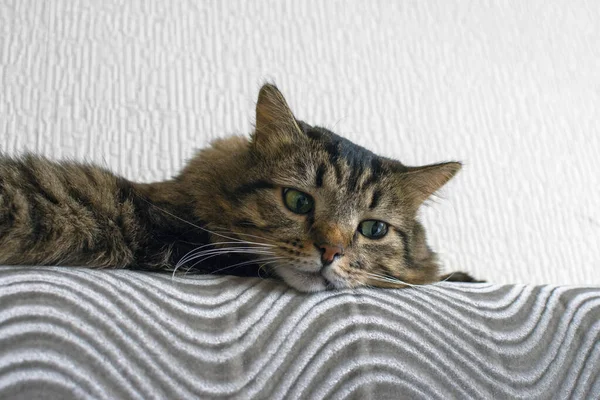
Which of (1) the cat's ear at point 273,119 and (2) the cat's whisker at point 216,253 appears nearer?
(2) the cat's whisker at point 216,253

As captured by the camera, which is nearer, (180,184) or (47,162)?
(47,162)

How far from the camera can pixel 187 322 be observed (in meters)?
0.65

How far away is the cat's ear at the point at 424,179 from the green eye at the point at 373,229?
0.34 feet

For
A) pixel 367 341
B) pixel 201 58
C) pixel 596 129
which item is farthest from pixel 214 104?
pixel 596 129

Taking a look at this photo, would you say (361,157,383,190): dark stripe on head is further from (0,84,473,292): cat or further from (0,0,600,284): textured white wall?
(0,0,600,284): textured white wall

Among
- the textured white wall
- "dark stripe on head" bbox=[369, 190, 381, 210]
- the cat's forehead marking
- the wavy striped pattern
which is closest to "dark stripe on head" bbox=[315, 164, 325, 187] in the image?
the cat's forehead marking

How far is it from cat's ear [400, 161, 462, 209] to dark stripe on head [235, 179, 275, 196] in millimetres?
266

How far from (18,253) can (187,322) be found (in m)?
0.26

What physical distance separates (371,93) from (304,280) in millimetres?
879

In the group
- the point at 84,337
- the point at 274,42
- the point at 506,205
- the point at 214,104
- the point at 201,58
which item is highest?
the point at 274,42

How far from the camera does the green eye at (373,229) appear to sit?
950 millimetres

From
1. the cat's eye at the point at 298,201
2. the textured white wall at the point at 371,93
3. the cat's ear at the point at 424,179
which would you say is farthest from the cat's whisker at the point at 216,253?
the textured white wall at the point at 371,93

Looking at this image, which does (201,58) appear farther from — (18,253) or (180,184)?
(18,253)

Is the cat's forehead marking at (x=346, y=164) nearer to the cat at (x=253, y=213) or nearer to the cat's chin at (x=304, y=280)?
the cat at (x=253, y=213)
